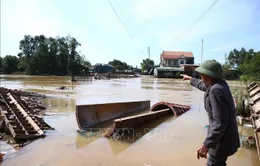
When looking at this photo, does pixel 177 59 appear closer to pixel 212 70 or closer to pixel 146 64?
pixel 146 64

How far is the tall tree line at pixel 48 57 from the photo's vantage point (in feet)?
219

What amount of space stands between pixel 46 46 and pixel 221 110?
71.1 meters

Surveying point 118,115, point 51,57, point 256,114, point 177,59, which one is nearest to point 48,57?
point 51,57

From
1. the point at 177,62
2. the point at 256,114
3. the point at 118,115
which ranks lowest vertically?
the point at 118,115

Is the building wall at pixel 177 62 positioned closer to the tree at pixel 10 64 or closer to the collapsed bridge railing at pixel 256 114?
the tree at pixel 10 64

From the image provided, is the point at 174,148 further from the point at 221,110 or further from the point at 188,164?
the point at 221,110

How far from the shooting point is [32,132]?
700cm

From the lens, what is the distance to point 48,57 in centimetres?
6706

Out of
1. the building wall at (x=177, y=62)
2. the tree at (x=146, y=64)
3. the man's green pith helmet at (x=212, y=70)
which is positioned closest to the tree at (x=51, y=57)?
the tree at (x=146, y=64)

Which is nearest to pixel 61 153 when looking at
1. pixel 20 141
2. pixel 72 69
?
pixel 20 141

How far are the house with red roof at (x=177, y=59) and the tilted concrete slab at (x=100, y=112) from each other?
58.2 metres

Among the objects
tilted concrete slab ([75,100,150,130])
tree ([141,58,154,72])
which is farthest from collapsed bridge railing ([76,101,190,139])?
tree ([141,58,154,72])

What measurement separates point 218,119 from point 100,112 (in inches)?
273

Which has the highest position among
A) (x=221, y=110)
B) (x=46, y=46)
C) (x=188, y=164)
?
(x=46, y=46)
